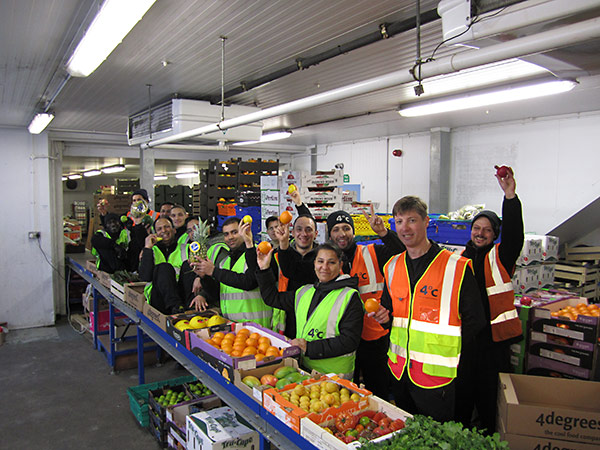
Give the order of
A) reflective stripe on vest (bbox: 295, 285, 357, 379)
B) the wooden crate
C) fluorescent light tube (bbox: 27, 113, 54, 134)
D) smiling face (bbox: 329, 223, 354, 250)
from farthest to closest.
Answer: the wooden crate, fluorescent light tube (bbox: 27, 113, 54, 134), smiling face (bbox: 329, 223, 354, 250), reflective stripe on vest (bbox: 295, 285, 357, 379)

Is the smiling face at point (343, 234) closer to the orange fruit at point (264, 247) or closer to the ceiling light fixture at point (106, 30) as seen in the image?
the orange fruit at point (264, 247)

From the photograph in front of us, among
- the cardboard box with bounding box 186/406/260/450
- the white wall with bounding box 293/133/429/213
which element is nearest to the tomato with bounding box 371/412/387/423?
the cardboard box with bounding box 186/406/260/450

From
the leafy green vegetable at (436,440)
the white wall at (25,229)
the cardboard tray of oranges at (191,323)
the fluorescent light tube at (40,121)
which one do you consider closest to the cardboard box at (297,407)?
the leafy green vegetable at (436,440)

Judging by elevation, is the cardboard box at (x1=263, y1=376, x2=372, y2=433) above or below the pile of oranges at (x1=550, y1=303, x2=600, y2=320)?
below

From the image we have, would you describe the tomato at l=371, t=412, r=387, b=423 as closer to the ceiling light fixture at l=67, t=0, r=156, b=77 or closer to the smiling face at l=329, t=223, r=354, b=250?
the smiling face at l=329, t=223, r=354, b=250

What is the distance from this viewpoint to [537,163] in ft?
29.5

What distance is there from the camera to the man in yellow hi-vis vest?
7.86 ft

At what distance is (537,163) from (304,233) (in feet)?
24.2

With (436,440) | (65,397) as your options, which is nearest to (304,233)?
(436,440)

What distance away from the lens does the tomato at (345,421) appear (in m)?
2.03

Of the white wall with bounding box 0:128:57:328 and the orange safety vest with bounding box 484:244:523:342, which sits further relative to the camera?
the white wall with bounding box 0:128:57:328

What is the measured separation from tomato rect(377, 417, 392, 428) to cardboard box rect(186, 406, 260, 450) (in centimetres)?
127

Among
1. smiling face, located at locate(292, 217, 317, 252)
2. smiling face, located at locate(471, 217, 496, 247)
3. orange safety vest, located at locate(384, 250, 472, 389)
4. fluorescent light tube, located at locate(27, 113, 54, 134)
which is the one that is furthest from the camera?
fluorescent light tube, located at locate(27, 113, 54, 134)

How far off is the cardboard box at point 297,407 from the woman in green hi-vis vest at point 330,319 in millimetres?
390
